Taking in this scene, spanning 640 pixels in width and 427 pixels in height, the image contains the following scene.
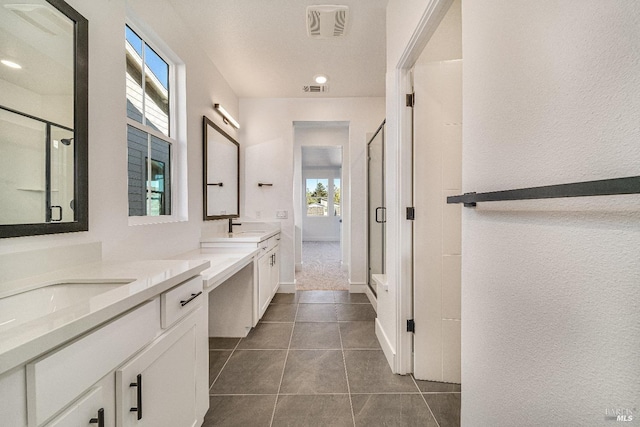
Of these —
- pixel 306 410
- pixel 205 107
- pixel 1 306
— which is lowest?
pixel 306 410

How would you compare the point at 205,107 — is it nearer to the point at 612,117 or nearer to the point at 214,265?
the point at 214,265

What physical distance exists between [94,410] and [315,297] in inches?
118

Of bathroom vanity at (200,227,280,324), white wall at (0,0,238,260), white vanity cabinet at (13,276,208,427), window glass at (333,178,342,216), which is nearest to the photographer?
white vanity cabinet at (13,276,208,427)

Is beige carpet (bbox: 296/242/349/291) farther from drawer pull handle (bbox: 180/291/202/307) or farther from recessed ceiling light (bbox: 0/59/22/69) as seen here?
recessed ceiling light (bbox: 0/59/22/69)

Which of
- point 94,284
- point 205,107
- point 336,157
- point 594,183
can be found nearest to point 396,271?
point 594,183

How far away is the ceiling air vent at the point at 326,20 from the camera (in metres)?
2.06

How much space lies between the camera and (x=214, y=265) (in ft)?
5.86

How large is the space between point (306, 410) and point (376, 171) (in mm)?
2565

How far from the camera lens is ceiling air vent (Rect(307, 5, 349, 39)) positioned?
6.75 feet

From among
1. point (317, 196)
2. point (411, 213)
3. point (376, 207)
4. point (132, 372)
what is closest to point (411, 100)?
point (411, 213)

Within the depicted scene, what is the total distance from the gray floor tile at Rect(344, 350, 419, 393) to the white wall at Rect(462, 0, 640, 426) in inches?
35.3

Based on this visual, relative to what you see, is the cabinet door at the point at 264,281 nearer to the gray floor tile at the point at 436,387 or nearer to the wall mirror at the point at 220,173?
the wall mirror at the point at 220,173

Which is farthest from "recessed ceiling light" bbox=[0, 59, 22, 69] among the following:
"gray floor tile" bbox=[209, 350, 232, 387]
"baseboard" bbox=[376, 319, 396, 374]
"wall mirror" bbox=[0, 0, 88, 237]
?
"baseboard" bbox=[376, 319, 396, 374]

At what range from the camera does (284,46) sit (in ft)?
8.45
